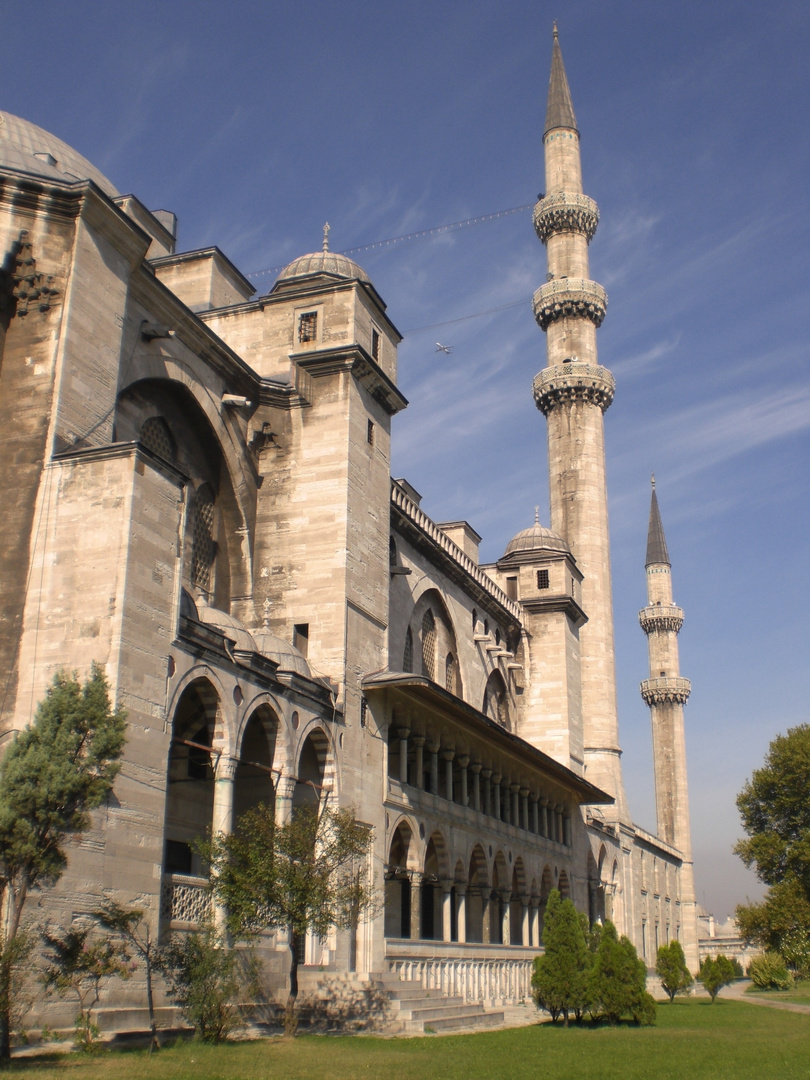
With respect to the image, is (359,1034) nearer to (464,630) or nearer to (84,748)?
(84,748)

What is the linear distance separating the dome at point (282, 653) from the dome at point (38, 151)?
9.04 meters

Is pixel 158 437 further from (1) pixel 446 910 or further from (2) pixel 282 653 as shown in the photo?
(1) pixel 446 910

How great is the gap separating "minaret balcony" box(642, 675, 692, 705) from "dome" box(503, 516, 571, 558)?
3498 centimetres

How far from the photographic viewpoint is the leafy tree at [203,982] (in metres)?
14.2

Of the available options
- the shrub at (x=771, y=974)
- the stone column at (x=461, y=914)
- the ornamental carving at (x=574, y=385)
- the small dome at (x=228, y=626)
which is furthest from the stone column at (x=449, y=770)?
the shrub at (x=771, y=974)

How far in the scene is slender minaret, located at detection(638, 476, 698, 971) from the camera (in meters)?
65.7

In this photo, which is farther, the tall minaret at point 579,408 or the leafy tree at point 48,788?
the tall minaret at point 579,408

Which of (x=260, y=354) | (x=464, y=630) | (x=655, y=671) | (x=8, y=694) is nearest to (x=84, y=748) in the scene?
(x=8, y=694)

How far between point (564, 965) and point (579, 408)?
31553 mm

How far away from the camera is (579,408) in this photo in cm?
4938

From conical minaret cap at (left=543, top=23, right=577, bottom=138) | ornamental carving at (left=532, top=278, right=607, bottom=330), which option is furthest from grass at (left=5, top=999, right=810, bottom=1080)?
conical minaret cap at (left=543, top=23, right=577, bottom=138)

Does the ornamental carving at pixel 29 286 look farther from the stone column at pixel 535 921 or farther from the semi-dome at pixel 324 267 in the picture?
the stone column at pixel 535 921

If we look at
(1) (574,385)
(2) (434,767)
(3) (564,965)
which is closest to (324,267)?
(2) (434,767)

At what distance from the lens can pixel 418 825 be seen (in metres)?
24.9
